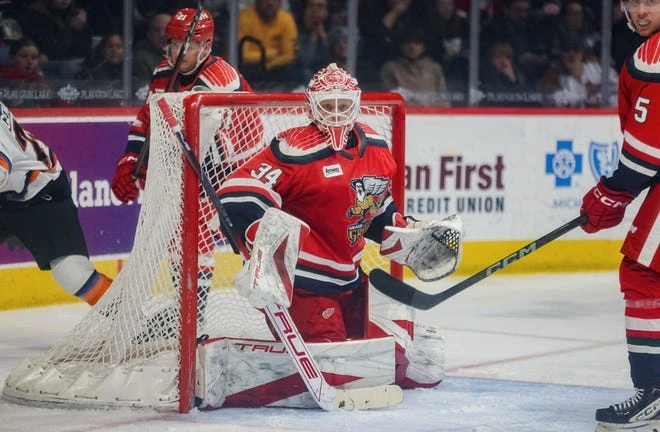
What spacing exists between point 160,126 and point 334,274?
0.67m

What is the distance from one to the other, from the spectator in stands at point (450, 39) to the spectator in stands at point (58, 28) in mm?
1989

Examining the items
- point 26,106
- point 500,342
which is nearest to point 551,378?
point 500,342

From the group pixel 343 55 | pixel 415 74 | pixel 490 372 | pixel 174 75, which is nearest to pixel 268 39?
pixel 343 55

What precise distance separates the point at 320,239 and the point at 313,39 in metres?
3.36

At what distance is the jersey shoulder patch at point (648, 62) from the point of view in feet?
12.5

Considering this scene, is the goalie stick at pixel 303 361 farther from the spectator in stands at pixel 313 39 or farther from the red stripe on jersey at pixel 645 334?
the spectator in stands at pixel 313 39

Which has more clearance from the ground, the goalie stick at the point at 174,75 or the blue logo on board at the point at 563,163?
the goalie stick at the point at 174,75

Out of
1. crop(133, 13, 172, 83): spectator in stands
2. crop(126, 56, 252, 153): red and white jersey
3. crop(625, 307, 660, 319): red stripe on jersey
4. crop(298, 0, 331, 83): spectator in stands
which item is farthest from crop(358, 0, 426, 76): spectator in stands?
crop(625, 307, 660, 319): red stripe on jersey

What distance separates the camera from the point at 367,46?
25.0 ft

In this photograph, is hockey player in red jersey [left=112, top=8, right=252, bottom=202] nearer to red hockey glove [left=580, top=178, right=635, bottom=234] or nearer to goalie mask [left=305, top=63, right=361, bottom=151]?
goalie mask [left=305, top=63, right=361, bottom=151]

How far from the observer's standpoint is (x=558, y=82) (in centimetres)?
831

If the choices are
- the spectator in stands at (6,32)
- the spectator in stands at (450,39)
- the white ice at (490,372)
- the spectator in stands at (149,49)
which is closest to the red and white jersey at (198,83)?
the white ice at (490,372)

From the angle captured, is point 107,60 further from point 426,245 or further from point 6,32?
point 426,245

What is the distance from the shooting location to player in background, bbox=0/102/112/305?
4.78 metres
